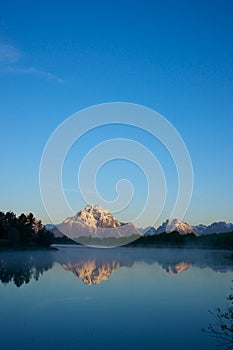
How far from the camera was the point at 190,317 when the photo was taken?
67.6 feet

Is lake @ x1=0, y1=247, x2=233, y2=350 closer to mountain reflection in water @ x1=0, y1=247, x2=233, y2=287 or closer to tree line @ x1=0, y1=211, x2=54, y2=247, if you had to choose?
mountain reflection in water @ x1=0, y1=247, x2=233, y2=287

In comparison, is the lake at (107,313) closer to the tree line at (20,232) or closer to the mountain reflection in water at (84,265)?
the mountain reflection in water at (84,265)

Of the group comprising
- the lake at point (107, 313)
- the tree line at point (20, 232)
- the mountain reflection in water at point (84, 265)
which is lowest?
the lake at point (107, 313)

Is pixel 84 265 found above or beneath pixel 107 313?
above

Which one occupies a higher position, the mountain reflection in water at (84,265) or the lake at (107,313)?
the mountain reflection in water at (84,265)

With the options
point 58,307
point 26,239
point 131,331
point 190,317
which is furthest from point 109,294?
point 26,239

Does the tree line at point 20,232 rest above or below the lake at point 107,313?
above

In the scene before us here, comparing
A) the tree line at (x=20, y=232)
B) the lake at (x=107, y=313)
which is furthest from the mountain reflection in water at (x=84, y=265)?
the tree line at (x=20, y=232)

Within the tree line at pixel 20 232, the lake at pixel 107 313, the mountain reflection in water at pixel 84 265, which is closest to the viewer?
the lake at pixel 107 313

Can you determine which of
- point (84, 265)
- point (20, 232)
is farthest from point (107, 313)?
point (20, 232)

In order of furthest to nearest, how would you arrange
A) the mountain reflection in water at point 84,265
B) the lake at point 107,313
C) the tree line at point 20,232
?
the tree line at point 20,232 → the mountain reflection in water at point 84,265 → the lake at point 107,313

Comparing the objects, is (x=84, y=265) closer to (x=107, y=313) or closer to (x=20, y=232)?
(x=107, y=313)

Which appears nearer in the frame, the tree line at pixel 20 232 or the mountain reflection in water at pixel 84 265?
the mountain reflection in water at pixel 84 265

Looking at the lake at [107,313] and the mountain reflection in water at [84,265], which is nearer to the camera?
the lake at [107,313]
